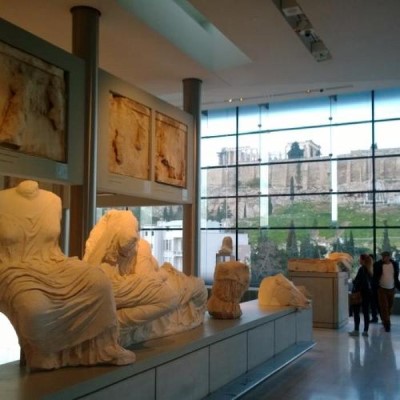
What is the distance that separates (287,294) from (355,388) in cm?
268

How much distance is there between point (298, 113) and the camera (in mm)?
20391

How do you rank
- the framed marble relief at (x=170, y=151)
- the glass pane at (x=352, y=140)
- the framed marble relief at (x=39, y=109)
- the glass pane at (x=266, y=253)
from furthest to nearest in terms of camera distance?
the glass pane at (x=266, y=253) → the glass pane at (x=352, y=140) → the framed marble relief at (x=170, y=151) → the framed marble relief at (x=39, y=109)

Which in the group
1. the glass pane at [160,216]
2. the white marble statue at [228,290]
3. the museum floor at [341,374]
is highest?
the glass pane at [160,216]

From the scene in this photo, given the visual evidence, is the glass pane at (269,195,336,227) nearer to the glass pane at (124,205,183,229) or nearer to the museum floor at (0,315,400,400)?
the glass pane at (124,205,183,229)

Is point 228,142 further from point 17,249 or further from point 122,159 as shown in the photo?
point 17,249

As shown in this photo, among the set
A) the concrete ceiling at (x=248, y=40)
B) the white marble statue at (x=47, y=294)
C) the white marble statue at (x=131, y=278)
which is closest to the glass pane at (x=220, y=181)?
the concrete ceiling at (x=248, y=40)

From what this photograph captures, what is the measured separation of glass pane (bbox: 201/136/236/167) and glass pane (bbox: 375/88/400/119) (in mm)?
5489

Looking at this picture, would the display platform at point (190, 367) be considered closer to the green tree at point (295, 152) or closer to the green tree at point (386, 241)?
the green tree at point (386, 241)

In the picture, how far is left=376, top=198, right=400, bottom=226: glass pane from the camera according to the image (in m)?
18.5

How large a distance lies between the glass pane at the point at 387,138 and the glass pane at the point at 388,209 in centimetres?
146

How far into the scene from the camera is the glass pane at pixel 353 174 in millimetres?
18984

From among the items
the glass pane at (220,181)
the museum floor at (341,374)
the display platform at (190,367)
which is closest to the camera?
the display platform at (190,367)

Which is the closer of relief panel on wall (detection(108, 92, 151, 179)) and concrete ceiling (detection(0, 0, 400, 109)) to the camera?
concrete ceiling (detection(0, 0, 400, 109))

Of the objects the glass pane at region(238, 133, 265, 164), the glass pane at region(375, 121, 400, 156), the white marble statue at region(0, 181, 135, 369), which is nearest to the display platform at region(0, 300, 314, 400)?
the white marble statue at region(0, 181, 135, 369)
